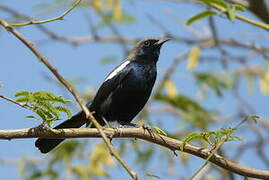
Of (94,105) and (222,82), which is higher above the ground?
(94,105)

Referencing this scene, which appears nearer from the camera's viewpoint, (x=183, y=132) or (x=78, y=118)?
(x=78, y=118)

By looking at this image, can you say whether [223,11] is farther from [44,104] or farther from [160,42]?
[160,42]

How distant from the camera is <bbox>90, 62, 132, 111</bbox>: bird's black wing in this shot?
4.85 metres

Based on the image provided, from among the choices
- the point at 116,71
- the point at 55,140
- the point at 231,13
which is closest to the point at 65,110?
the point at 231,13

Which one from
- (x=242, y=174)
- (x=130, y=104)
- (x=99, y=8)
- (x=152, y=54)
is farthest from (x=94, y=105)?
(x=242, y=174)

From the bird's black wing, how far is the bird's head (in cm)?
28

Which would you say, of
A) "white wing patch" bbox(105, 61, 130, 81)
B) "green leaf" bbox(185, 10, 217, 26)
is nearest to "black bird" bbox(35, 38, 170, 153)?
"white wing patch" bbox(105, 61, 130, 81)

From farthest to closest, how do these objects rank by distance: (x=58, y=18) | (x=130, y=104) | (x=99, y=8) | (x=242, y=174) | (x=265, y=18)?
(x=99, y=8)
(x=130, y=104)
(x=265, y=18)
(x=242, y=174)
(x=58, y=18)

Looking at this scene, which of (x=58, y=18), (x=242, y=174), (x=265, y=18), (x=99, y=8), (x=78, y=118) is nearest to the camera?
(x=58, y=18)

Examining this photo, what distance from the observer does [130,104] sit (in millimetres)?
4789

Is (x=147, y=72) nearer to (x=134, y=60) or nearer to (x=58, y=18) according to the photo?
(x=134, y=60)

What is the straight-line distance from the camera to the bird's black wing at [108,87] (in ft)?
15.9

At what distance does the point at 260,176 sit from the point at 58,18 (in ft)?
4.02

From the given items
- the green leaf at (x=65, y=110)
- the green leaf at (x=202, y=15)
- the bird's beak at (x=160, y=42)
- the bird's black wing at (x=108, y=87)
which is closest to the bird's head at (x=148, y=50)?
the bird's beak at (x=160, y=42)
